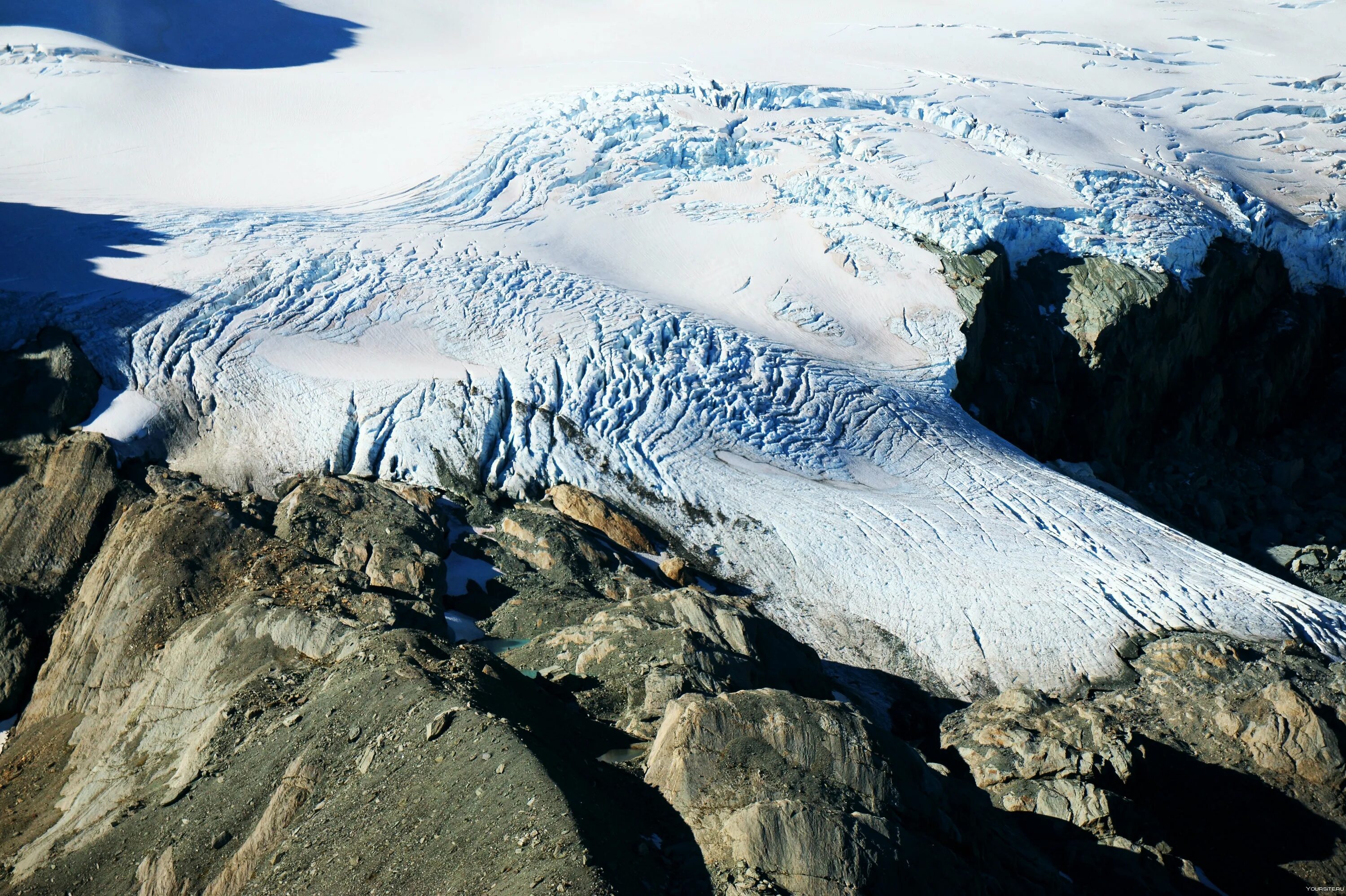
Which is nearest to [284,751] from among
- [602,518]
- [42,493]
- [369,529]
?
[369,529]

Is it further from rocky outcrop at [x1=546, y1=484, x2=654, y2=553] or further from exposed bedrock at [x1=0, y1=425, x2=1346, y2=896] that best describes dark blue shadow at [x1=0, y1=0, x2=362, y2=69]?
rocky outcrop at [x1=546, y1=484, x2=654, y2=553]

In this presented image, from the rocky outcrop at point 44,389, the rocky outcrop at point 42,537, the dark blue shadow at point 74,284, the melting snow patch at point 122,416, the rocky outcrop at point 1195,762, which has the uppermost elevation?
the dark blue shadow at point 74,284

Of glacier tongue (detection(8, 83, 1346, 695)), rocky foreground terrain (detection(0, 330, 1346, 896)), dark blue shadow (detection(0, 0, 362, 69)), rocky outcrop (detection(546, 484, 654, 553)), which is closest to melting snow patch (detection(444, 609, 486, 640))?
rocky foreground terrain (detection(0, 330, 1346, 896))

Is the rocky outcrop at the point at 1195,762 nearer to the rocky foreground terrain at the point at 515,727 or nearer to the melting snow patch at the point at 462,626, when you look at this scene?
the rocky foreground terrain at the point at 515,727

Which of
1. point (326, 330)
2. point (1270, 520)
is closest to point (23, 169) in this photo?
point (326, 330)

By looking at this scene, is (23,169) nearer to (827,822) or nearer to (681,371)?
(681,371)

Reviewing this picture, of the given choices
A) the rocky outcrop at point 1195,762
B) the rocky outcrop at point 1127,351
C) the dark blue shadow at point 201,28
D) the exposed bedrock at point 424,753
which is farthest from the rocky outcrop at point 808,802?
the dark blue shadow at point 201,28

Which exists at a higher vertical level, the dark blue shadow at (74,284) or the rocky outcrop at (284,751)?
the dark blue shadow at (74,284)
